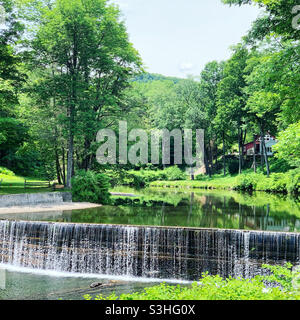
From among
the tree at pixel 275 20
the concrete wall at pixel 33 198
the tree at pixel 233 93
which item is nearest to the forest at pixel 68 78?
the concrete wall at pixel 33 198

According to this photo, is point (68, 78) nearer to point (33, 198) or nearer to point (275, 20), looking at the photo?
point (33, 198)

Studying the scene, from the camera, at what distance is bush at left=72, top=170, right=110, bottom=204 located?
22797 millimetres

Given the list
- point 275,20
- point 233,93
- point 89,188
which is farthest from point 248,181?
point 275,20

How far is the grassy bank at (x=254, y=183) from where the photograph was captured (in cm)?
3133

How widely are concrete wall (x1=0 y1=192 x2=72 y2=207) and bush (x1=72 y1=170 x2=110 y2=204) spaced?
0.83 metres

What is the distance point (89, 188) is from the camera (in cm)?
2308

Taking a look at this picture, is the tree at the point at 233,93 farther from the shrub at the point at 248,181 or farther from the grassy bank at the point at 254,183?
the grassy bank at the point at 254,183

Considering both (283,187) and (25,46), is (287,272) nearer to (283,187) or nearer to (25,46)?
(25,46)

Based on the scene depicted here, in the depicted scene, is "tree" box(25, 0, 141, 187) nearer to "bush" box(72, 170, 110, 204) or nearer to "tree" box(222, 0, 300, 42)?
"bush" box(72, 170, 110, 204)

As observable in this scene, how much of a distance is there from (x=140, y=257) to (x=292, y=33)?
11.5 meters

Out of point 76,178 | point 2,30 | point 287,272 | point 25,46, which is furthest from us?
point 25,46

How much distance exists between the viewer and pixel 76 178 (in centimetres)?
2302

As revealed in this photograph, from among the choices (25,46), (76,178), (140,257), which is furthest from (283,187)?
(25,46)

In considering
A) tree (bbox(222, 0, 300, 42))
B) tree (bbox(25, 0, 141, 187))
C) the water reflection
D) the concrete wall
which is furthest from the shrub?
tree (bbox(222, 0, 300, 42))
